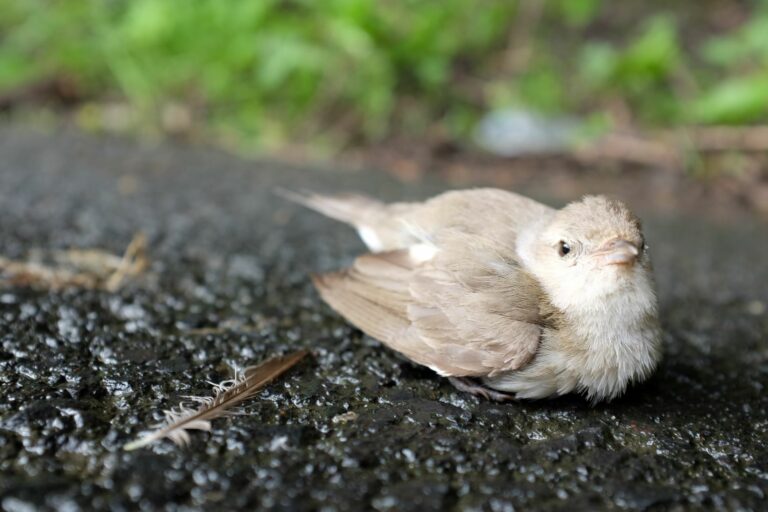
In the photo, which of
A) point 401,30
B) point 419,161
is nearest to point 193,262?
point 419,161

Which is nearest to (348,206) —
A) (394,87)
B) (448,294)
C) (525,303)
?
(448,294)

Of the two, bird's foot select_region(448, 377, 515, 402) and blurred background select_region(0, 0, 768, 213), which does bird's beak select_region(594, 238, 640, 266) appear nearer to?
bird's foot select_region(448, 377, 515, 402)

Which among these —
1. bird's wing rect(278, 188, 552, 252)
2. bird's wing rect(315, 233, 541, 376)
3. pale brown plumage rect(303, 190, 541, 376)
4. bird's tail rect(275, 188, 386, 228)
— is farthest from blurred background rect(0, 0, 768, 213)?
bird's wing rect(315, 233, 541, 376)

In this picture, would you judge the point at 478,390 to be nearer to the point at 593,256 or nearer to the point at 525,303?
the point at 525,303

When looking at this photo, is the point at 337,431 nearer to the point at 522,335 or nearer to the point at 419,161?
the point at 522,335

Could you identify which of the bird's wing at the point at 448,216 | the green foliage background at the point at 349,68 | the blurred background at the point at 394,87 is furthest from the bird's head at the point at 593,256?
the green foliage background at the point at 349,68

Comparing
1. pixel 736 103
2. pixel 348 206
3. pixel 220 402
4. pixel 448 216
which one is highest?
pixel 736 103
